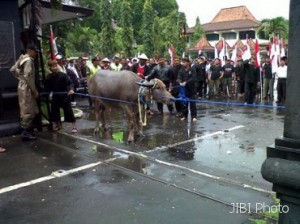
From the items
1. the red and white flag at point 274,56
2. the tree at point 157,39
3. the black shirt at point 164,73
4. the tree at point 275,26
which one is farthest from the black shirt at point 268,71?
the tree at point 157,39

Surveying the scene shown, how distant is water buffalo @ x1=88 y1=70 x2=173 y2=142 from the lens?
838cm

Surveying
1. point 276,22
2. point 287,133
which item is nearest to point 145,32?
point 276,22

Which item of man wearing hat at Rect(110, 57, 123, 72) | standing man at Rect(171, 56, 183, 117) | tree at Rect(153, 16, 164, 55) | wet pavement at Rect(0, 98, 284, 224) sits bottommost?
wet pavement at Rect(0, 98, 284, 224)

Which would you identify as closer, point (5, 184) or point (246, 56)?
point (5, 184)

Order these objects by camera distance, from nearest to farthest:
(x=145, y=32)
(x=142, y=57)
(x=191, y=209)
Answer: (x=191, y=209) → (x=142, y=57) → (x=145, y=32)

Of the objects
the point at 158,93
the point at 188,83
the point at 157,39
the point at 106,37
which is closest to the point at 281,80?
the point at 188,83

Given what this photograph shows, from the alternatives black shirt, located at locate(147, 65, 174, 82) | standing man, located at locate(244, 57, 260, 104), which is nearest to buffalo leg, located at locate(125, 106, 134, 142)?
black shirt, located at locate(147, 65, 174, 82)

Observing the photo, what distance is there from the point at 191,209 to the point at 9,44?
5.97m

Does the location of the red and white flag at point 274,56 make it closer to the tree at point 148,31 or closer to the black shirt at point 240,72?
the black shirt at point 240,72

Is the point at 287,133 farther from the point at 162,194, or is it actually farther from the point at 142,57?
the point at 142,57

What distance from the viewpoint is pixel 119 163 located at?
6.51 meters

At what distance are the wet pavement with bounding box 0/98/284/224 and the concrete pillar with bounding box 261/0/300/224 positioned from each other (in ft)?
7.10

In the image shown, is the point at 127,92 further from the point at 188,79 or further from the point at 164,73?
the point at 164,73

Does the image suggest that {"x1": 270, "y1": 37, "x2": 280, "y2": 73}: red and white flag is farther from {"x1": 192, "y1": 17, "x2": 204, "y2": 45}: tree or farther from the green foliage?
{"x1": 192, "y1": 17, "x2": 204, "y2": 45}: tree
